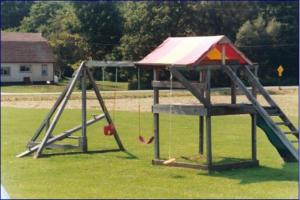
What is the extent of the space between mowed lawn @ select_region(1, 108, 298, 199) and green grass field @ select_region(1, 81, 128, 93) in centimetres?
41

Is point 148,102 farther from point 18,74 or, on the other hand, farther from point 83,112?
point 18,74

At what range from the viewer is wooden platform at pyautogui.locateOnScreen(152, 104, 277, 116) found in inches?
250

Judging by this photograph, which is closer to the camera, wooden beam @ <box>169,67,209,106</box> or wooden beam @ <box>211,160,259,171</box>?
wooden beam @ <box>169,67,209,106</box>

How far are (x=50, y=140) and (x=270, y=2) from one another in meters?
2.86

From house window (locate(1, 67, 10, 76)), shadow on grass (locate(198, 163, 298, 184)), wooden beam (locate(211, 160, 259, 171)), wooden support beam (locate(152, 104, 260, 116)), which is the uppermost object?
house window (locate(1, 67, 10, 76))

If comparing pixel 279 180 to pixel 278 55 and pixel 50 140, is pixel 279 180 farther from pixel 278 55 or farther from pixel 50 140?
pixel 50 140

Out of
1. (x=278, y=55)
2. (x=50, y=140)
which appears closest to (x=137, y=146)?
(x=50, y=140)

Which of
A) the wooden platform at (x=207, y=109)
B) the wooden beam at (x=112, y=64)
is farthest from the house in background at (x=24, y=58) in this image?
the wooden platform at (x=207, y=109)

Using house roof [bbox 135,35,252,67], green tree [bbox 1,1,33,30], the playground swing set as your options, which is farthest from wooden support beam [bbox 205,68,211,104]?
green tree [bbox 1,1,33,30]

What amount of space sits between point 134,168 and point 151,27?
55.9 inches

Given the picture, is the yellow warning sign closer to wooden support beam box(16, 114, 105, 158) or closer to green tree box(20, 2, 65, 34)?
green tree box(20, 2, 65, 34)

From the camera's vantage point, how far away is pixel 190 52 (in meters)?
6.26

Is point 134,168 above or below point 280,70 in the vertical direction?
below

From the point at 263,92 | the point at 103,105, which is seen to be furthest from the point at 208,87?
the point at 103,105
